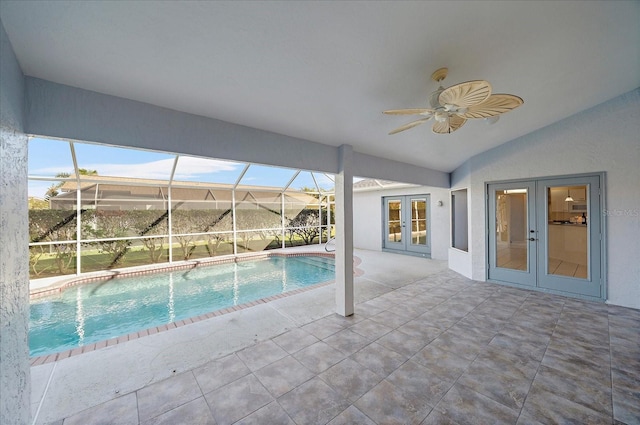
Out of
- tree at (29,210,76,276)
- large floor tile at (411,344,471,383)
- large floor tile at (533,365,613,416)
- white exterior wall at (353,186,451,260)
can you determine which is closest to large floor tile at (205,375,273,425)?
large floor tile at (411,344,471,383)

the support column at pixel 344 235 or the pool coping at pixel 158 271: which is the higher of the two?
the support column at pixel 344 235

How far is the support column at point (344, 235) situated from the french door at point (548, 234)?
397 centimetres

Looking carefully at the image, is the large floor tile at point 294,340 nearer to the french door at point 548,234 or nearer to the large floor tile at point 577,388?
the large floor tile at point 577,388

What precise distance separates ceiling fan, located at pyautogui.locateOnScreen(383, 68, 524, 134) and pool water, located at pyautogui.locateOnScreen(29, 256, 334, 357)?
5576 mm

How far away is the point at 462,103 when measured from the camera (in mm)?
2217

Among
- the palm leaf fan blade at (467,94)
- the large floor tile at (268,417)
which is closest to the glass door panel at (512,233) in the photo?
the palm leaf fan blade at (467,94)

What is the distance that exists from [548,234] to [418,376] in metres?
4.73

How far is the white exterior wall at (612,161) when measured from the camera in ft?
14.2

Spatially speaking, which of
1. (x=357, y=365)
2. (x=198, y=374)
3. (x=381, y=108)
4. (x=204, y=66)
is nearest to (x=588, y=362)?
(x=357, y=365)

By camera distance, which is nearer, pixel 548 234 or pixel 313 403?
pixel 313 403

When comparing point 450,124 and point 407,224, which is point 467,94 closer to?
point 450,124

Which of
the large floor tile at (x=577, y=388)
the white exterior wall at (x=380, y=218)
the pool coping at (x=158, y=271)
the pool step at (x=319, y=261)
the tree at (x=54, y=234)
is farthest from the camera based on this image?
the pool step at (x=319, y=261)

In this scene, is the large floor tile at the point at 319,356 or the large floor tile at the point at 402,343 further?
the large floor tile at the point at 402,343

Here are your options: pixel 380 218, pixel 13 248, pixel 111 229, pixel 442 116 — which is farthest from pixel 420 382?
pixel 111 229
